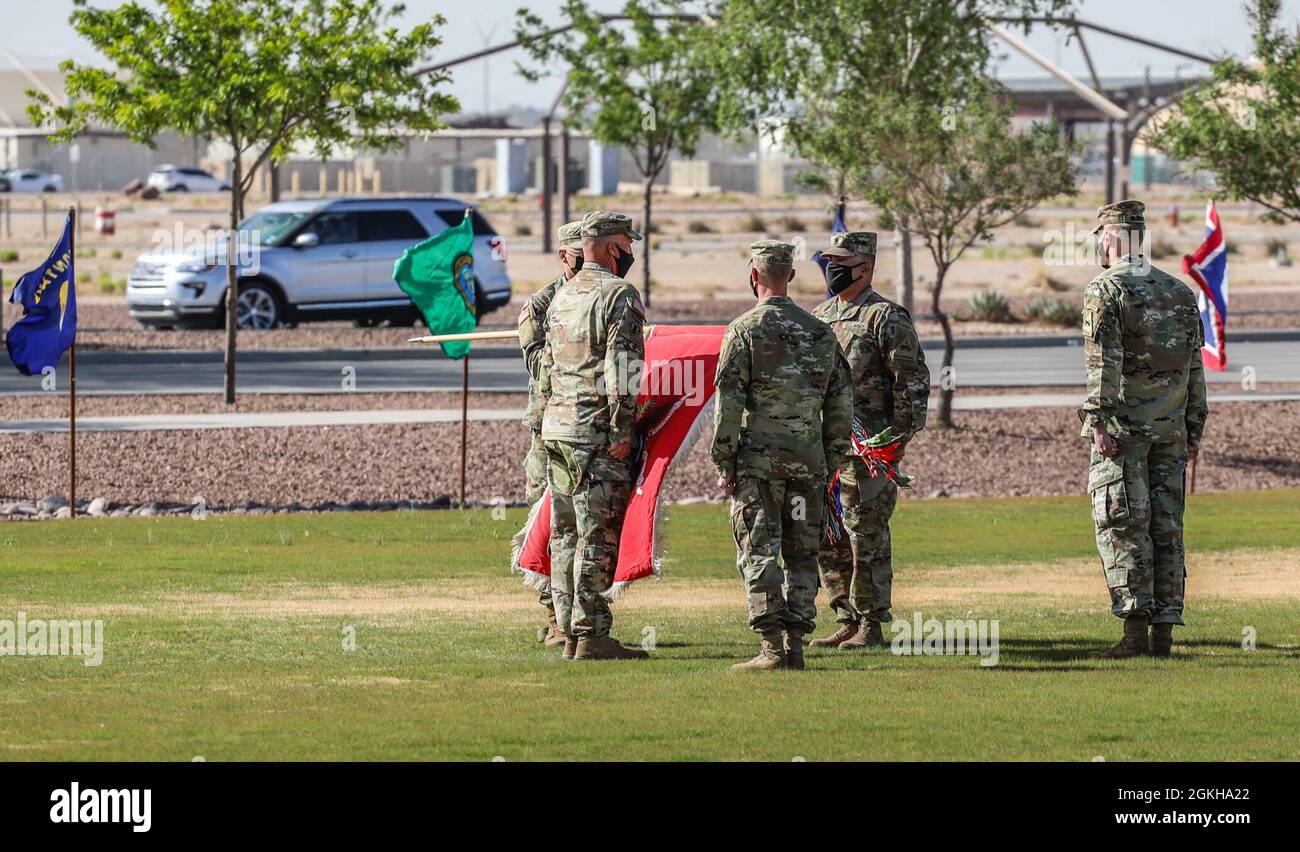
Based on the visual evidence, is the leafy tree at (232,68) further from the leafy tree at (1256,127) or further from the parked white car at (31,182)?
the parked white car at (31,182)

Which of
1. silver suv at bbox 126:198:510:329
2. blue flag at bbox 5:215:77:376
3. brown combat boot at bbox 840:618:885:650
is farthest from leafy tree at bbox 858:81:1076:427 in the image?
brown combat boot at bbox 840:618:885:650

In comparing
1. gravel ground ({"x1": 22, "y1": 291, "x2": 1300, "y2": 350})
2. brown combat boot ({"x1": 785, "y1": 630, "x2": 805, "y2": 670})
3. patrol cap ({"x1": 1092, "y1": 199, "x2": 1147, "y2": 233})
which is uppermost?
patrol cap ({"x1": 1092, "y1": 199, "x2": 1147, "y2": 233})

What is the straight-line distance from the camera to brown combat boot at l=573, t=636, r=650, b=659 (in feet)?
31.6

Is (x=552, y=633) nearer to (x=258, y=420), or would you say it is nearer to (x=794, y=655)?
(x=794, y=655)

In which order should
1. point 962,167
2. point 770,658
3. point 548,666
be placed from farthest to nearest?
1. point 962,167
2. point 548,666
3. point 770,658

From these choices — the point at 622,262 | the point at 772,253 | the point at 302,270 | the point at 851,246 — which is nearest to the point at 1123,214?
the point at 851,246

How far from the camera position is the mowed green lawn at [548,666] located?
298 inches

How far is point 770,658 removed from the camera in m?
9.35

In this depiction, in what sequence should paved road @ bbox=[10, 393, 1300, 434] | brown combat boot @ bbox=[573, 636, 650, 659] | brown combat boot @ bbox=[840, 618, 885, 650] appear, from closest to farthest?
brown combat boot @ bbox=[573, 636, 650, 659]
brown combat boot @ bbox=[840, 618, 885, 650]
paved road @ bbox=[10, 393, 1300, 434]

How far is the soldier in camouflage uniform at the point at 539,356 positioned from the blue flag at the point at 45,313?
6.10 m

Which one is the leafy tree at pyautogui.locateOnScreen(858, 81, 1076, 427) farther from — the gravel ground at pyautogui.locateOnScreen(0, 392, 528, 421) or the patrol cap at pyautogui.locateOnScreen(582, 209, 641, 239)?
the patrol cap at pyautogui.locateOnScreen(582, 209, 641, 239)

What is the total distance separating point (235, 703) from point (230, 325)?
13566mm

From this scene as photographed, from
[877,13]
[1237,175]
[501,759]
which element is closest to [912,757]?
[501,759]

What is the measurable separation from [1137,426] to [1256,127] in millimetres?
11951
